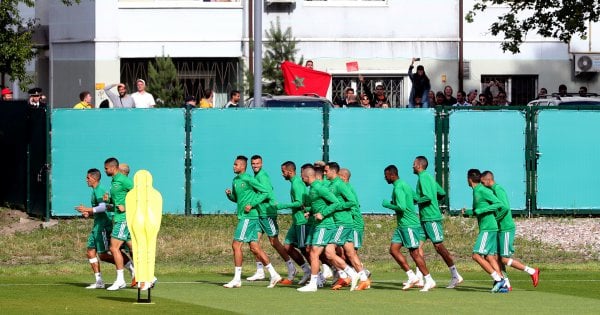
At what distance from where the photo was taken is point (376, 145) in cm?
3338

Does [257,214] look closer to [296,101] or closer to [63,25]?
[296,101]

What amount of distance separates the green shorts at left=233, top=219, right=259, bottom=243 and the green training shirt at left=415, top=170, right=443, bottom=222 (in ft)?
8.12

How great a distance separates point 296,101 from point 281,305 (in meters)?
14.2

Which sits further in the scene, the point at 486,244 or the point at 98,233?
the point at 98,233

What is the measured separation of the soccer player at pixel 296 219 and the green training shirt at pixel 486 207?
2738 millimetres

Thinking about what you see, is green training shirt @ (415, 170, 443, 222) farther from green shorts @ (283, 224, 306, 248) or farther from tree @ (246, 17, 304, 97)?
tree @ (246, 17, 304, 97)

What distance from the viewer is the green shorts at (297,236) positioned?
2531cm

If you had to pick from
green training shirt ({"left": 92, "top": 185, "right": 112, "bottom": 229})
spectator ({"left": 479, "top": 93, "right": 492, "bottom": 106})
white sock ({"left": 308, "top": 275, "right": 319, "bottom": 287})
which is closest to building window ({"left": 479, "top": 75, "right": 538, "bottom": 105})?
spectator ({"left": 479, "top": 93, "right": 492, "bottom": 106})

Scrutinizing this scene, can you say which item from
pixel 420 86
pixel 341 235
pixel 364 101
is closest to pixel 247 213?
pixel 341 235

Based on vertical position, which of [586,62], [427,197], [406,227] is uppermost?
[586,62]

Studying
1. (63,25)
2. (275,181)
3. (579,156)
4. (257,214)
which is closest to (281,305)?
(257,214)

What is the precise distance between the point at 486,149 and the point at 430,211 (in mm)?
9164

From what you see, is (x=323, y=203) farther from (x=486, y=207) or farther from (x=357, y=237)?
(x=486, y=207)

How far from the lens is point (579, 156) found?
34.0 meters
